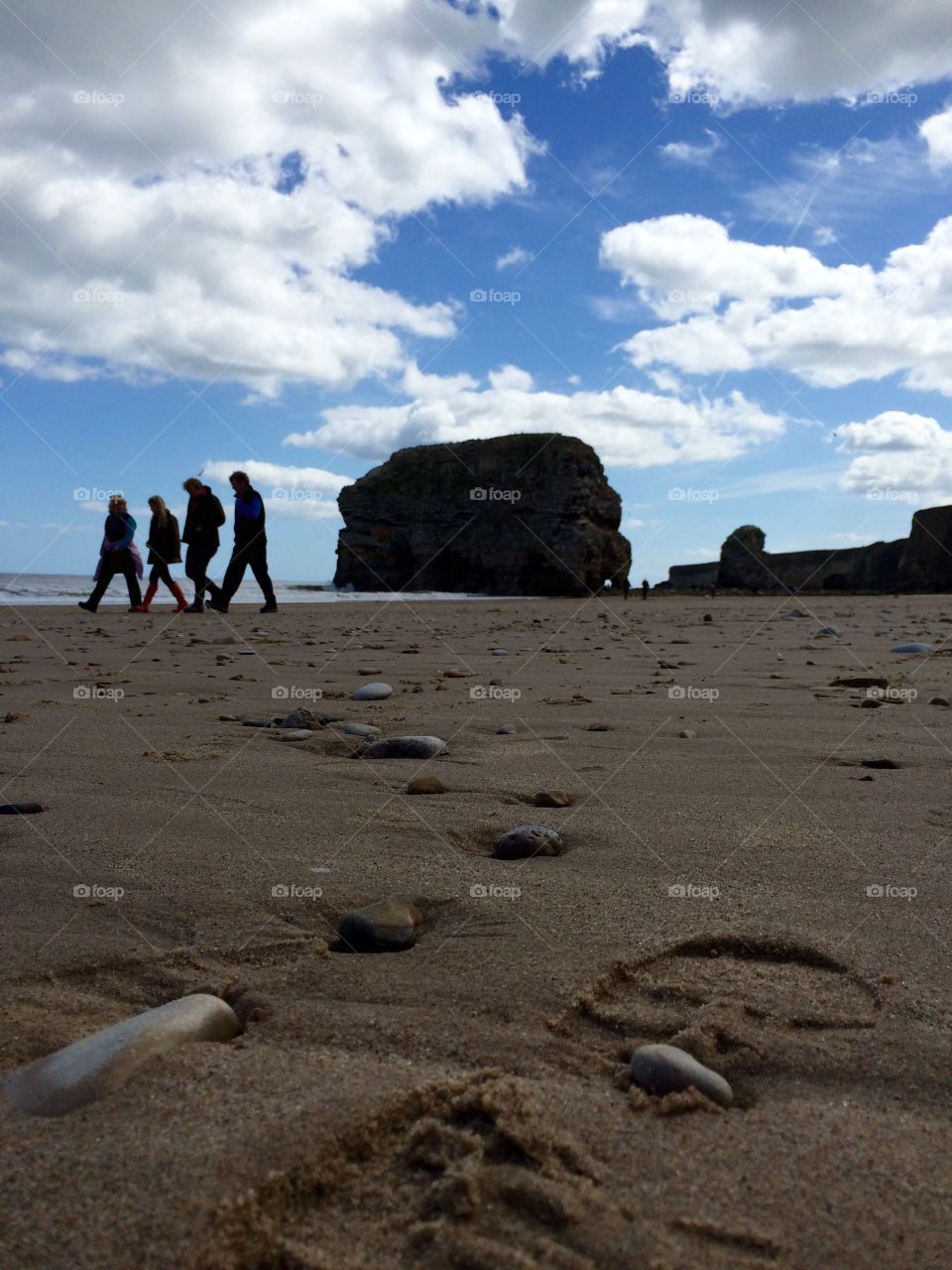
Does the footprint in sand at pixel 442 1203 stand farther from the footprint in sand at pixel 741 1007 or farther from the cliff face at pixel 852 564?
the cliff face at pixel 852 564

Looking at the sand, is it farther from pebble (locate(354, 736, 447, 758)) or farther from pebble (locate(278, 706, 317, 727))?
pebble (locate(278, 706, 317, 727))

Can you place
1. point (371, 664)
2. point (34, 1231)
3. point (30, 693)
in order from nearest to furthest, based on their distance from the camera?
point (34, 1231) → point (30, 693) → point (371, 664)

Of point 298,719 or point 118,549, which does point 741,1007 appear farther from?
point 118,549

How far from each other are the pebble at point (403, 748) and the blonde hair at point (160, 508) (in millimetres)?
9642

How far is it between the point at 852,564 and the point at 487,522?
15.9 metres

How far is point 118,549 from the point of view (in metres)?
11.9

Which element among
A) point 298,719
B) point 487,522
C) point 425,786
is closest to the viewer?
point 425,786

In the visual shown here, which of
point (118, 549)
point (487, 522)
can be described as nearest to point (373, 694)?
point (118, 549)

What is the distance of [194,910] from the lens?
1.76 meters

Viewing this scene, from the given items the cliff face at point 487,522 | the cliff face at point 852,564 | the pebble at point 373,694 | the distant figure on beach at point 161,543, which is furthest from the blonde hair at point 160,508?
the cliff face at point 852,564

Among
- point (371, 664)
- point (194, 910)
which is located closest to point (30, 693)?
point (371, 664)

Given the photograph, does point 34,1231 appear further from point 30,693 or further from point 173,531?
point 173,531

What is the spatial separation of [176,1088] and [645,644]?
7264 millimetres

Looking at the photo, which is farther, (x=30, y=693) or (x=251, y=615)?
(x=251, y=615)
